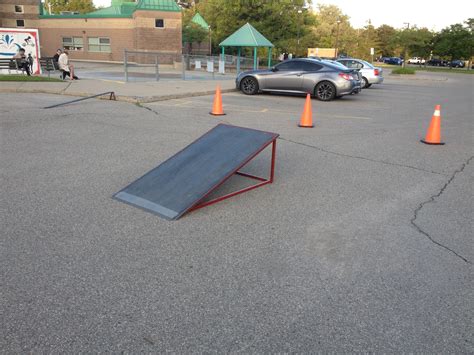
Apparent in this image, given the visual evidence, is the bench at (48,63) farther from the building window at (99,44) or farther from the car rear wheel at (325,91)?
the building window at (99,44)

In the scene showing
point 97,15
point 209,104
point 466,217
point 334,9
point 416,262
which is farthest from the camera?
point 334,9

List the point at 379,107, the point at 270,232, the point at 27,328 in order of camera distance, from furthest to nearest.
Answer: the point at 379,107 < the point at 270,232 < the point at 27,328

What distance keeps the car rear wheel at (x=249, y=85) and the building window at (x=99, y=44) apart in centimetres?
2924

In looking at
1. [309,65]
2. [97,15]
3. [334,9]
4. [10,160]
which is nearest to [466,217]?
[10,160]

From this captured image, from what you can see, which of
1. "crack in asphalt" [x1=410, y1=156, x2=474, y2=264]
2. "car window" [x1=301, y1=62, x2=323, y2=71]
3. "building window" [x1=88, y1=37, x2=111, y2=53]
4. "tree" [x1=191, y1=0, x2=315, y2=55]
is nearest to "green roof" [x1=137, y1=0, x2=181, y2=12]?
"tree" [x1=191, y1=0, x2=315, y2=55]

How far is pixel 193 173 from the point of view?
16.6 ft

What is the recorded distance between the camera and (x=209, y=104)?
14.0m

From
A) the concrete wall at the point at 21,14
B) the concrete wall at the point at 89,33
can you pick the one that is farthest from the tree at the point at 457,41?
the concrete wall at the point at 21,14

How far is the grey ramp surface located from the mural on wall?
1864cm

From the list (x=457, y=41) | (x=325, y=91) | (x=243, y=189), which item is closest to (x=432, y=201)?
(x=243, y=189)

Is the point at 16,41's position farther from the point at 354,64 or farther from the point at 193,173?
the point at 193,173

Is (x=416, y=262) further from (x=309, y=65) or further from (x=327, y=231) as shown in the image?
(x=309, y=65)

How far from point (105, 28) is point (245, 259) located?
4347 centimetres

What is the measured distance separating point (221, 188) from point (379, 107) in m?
11.5
